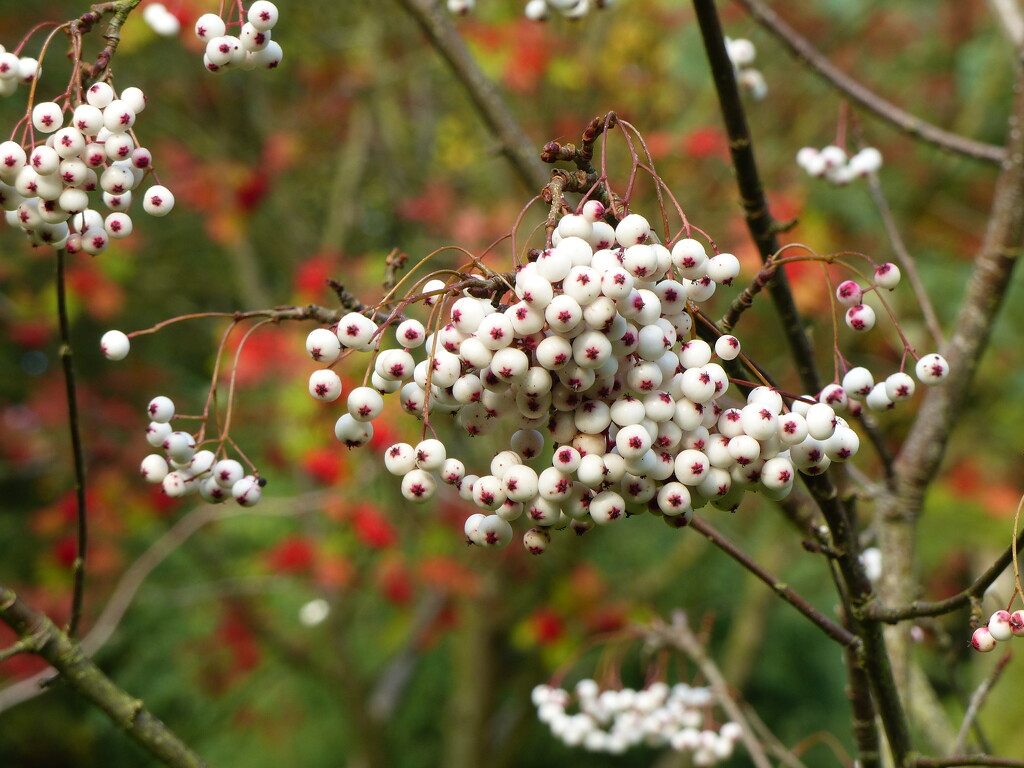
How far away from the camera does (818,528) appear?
0.90m

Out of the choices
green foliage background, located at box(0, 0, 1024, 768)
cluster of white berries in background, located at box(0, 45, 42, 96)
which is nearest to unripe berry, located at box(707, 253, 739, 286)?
cluster of white berries in background, located at box(0, 45, 42, 96)

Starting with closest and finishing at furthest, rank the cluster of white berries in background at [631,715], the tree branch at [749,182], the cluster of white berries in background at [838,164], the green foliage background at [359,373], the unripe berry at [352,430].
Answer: the unripe berry at [352,430] → the tree branch at [749,182] → the cluster of white berries in background at [838,164] → the cluster of white berries in background at [631,715] → the green foliage background at [359,373]

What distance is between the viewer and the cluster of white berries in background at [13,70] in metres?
0.80

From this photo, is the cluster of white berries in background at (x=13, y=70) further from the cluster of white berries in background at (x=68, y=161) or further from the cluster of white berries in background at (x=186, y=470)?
the cluster of white berries in background at (x=186, y=470)

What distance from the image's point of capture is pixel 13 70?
801 mm

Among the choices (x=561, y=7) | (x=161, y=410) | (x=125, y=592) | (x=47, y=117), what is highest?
(x=561, y=7)

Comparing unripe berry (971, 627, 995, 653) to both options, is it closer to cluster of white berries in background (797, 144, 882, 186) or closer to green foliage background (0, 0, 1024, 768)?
cluster of white berries in background (797, 144, 882, 186)

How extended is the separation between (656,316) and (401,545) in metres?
3.98

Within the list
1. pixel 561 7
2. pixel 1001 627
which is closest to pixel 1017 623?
pixel 1001 627

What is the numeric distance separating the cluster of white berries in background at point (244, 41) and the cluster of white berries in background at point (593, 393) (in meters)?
0.30

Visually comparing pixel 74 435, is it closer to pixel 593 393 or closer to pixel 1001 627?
pixel 593 393

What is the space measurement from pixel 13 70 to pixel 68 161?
131mm

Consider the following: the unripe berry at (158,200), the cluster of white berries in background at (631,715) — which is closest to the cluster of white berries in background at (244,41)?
the unripe berry at (158,200)

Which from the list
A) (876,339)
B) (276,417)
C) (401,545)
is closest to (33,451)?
(276,417)
